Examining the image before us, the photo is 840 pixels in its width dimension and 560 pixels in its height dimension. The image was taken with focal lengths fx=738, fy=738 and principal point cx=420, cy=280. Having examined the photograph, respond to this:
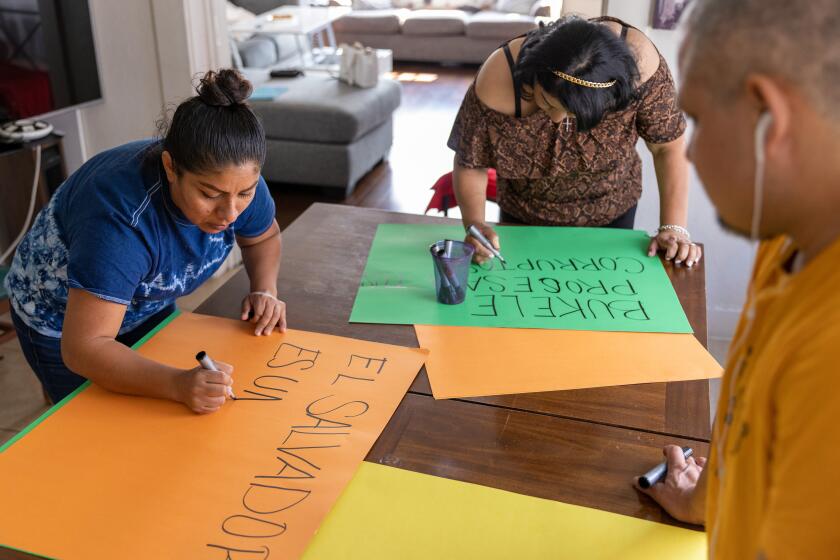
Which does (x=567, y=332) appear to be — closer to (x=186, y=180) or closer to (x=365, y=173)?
(x=186, y=180)

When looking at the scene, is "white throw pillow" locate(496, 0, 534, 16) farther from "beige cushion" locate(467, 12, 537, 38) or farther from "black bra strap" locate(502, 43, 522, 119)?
"black bra strap" locate(502, 43, 522, 119)

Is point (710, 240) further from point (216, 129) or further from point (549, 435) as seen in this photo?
point (216, 129)

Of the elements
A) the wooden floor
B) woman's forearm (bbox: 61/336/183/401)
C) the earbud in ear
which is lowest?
the wooden floor

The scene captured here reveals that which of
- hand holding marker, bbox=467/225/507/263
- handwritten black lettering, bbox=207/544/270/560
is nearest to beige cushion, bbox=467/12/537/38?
hand holding marker, bbox=467/225/507/263

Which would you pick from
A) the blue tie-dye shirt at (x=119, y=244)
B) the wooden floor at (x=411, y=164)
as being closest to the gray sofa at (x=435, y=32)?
the wooden floor at (x=411, y=164)

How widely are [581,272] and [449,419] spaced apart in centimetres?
56

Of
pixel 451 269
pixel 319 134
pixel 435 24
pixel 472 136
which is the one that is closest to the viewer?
pixel 451 269

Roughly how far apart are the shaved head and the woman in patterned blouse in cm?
87

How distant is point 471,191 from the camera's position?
5.54 ft

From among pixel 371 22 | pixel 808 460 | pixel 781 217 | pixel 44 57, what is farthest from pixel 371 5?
pixel 808 460

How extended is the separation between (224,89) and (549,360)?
0.69 meters

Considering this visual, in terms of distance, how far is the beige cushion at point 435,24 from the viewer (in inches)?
303

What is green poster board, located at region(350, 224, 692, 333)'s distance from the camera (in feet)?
4.37

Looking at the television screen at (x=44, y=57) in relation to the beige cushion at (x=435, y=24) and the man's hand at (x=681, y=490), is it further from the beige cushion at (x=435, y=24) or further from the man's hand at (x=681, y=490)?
the beige cushion at (x=435, y=24)
